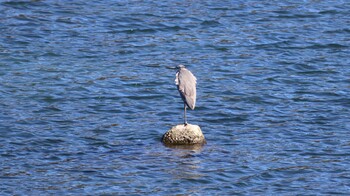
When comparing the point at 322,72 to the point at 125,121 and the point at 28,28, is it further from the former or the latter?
the point at 28,28

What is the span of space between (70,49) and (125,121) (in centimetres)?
525

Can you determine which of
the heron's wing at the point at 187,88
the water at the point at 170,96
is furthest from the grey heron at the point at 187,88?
the water at the point at 170,96

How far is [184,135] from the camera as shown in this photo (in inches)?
637

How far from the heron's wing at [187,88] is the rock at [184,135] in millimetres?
464

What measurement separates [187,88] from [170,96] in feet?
11.0

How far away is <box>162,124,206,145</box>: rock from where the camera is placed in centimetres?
1617

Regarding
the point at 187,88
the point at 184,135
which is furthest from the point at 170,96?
the point at 184,135

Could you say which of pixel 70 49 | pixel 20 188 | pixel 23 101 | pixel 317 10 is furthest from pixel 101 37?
pixel 20 188

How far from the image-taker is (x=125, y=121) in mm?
18234

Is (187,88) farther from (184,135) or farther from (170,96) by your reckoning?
(170,96)

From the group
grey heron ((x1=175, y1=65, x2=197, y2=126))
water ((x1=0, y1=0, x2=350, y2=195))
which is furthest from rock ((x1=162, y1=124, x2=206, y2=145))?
grey heron ((x1=175, y1=65, x2=197, y2=126))

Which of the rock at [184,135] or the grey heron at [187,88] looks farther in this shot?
the grey heron at [187,88]

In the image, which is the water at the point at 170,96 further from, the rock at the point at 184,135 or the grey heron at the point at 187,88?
the grey heron at the point at 187,88

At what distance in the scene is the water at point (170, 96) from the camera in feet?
49.4
